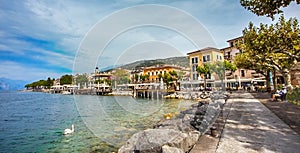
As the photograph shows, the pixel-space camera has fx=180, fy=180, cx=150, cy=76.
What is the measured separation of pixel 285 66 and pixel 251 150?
56.4 feet

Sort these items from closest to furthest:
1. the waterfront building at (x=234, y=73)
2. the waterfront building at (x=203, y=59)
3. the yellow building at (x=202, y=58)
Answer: the waterfront building at (x=203, y=59) → the waterfront building at (x=234, y=73) → the yellow building at (x=202, y=58)

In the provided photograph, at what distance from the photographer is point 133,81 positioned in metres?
49.7

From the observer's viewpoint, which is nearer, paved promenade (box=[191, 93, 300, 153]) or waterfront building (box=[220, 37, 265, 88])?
paved promenade (box=[191, 93, 300, 153])

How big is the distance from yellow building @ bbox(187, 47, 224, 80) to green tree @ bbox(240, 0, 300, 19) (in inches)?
1152

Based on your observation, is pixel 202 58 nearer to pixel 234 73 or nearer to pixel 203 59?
pixel 203 59

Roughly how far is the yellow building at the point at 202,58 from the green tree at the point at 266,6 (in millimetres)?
29250

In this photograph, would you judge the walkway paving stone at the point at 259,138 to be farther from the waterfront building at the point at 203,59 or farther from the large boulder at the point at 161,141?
the waterfront building at the point at 203,59

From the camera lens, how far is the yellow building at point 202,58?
37906 millimetres

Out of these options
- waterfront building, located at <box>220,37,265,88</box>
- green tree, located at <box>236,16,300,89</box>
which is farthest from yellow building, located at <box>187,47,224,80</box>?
green tree, located at <box>236,16,300,89</box>

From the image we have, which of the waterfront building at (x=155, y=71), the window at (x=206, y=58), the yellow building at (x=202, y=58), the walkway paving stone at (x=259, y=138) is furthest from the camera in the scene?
the waterfront building at (x=155, y=71)

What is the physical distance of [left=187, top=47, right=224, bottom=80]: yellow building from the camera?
124 ft

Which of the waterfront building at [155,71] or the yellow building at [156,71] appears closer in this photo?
the waterfront building at [155,71]

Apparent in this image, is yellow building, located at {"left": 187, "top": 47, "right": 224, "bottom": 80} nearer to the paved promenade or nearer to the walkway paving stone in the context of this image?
the walkway paving stone

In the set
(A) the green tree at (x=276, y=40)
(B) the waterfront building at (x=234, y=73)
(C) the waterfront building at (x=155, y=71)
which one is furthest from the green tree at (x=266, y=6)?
(C) the waterfront building at (x=155, y=71)
